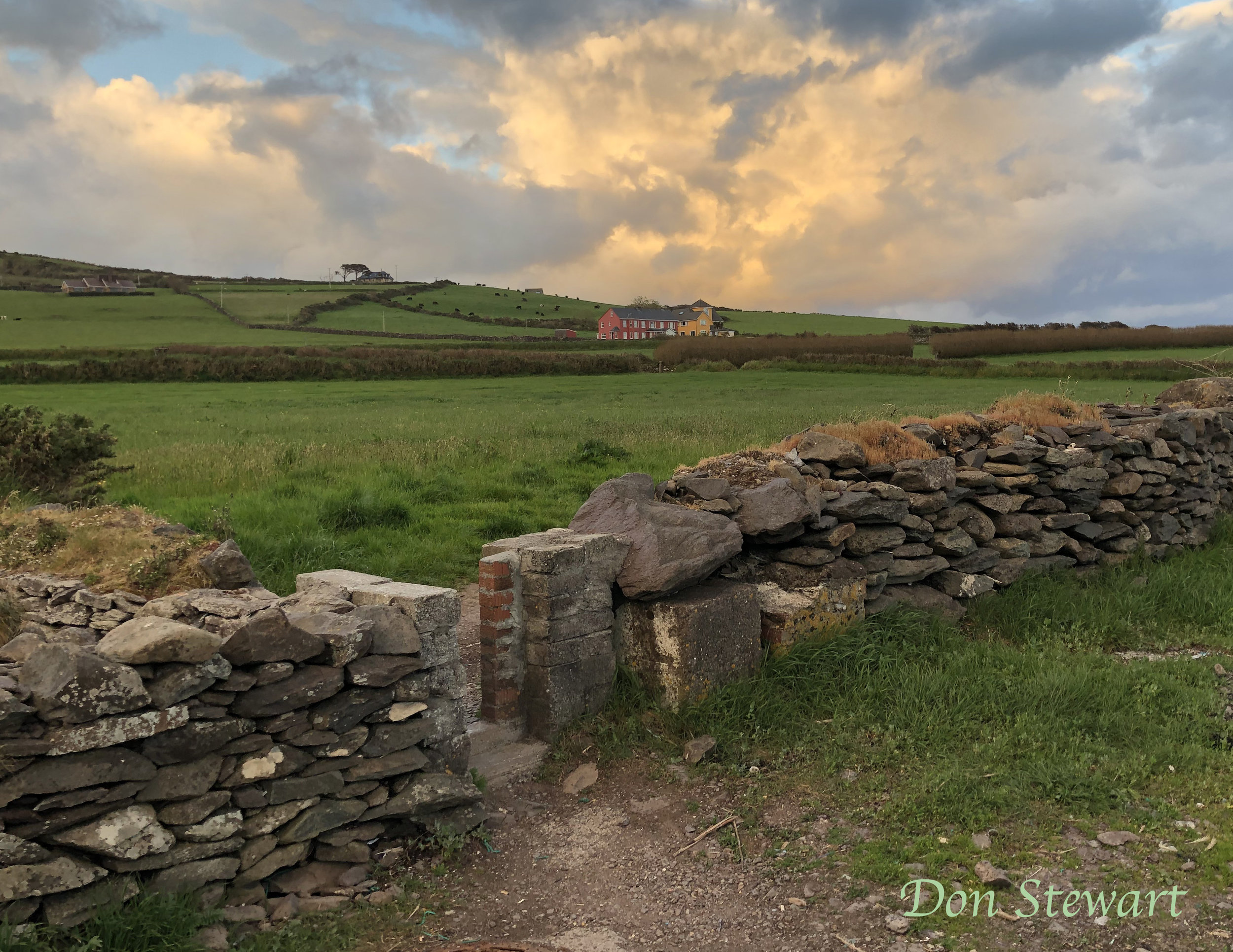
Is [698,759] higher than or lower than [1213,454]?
lower


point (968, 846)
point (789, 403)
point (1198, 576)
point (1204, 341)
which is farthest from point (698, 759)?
point (1204, 341)

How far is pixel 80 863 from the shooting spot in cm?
347

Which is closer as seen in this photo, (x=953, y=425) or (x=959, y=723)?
(x=959, y=723)

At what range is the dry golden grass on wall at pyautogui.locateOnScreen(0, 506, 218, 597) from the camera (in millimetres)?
5617

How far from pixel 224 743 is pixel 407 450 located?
11641 mm

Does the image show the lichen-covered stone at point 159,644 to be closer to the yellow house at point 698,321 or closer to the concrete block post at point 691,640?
the concrete block post at point 691,640

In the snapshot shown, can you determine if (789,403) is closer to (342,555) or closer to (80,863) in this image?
(342,555)

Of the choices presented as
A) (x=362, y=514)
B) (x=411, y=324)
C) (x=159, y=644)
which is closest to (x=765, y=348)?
(x=411, y=324)

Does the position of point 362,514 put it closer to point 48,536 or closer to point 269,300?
point 48,536

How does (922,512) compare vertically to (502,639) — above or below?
above

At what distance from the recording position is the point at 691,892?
4.28 metres

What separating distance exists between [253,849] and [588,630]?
2475 millimetres

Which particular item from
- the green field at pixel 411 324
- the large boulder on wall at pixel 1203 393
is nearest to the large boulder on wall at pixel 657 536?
the large boulder on wall at pixel 1203 393

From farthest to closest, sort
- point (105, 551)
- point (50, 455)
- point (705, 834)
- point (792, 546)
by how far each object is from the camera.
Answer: point (50, 455), point (792, 546), point (105, 551), point (705, 834)
